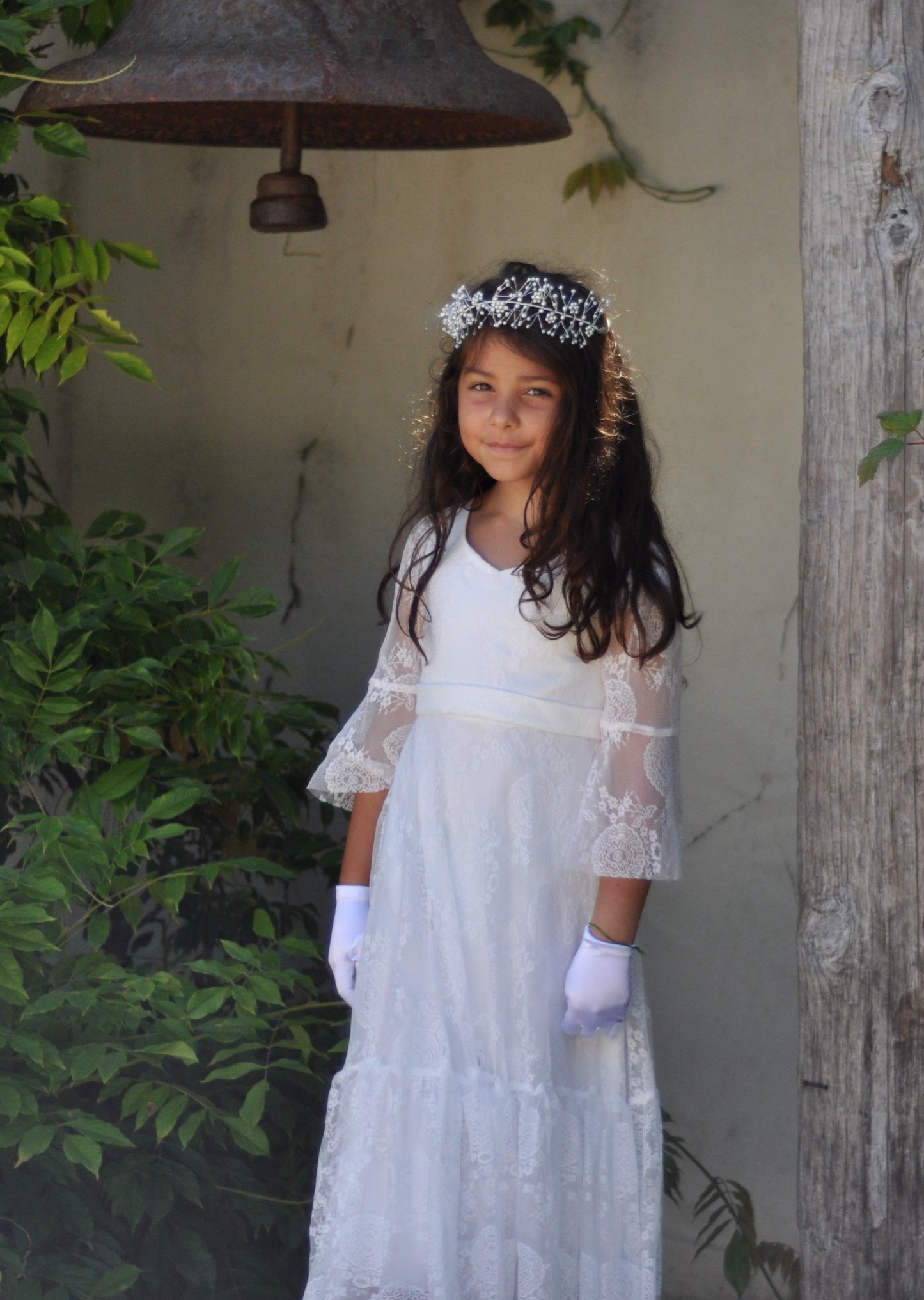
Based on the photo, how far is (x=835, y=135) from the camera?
1.85 metres

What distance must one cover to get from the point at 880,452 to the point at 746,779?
1.26 metres

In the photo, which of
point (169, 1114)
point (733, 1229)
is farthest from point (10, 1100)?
point (733, 1229)

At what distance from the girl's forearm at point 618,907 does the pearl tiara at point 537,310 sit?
66 cm

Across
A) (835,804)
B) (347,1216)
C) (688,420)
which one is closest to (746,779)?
(688,420)

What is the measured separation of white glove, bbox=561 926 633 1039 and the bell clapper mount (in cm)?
102

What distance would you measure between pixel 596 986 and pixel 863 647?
496 mm

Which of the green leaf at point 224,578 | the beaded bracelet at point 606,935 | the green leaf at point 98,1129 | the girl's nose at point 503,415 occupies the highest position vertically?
the girl's nose at point 503,415

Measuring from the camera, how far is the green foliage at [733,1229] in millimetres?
2832

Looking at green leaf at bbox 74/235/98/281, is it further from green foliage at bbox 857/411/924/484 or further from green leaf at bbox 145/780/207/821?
green foliage at bbox 857/411/924/484

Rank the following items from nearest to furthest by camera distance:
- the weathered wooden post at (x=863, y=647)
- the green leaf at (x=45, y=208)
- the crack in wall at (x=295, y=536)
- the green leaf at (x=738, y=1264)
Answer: the weathered wooden post at (x=863, y=647) → the green leaf at (x=45, y=208) → the green leaf at (x=738, y=1264) → the crack in wall at (x=295, y=536)

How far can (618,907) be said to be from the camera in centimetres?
192

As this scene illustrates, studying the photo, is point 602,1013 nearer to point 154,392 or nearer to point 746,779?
point 746,779

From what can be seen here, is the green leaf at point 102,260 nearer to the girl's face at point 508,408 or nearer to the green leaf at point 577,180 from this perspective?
the girl's face at point 508,408

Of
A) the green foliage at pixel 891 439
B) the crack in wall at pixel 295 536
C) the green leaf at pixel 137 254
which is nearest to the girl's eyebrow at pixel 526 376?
the green foliage at pixel 891 439
